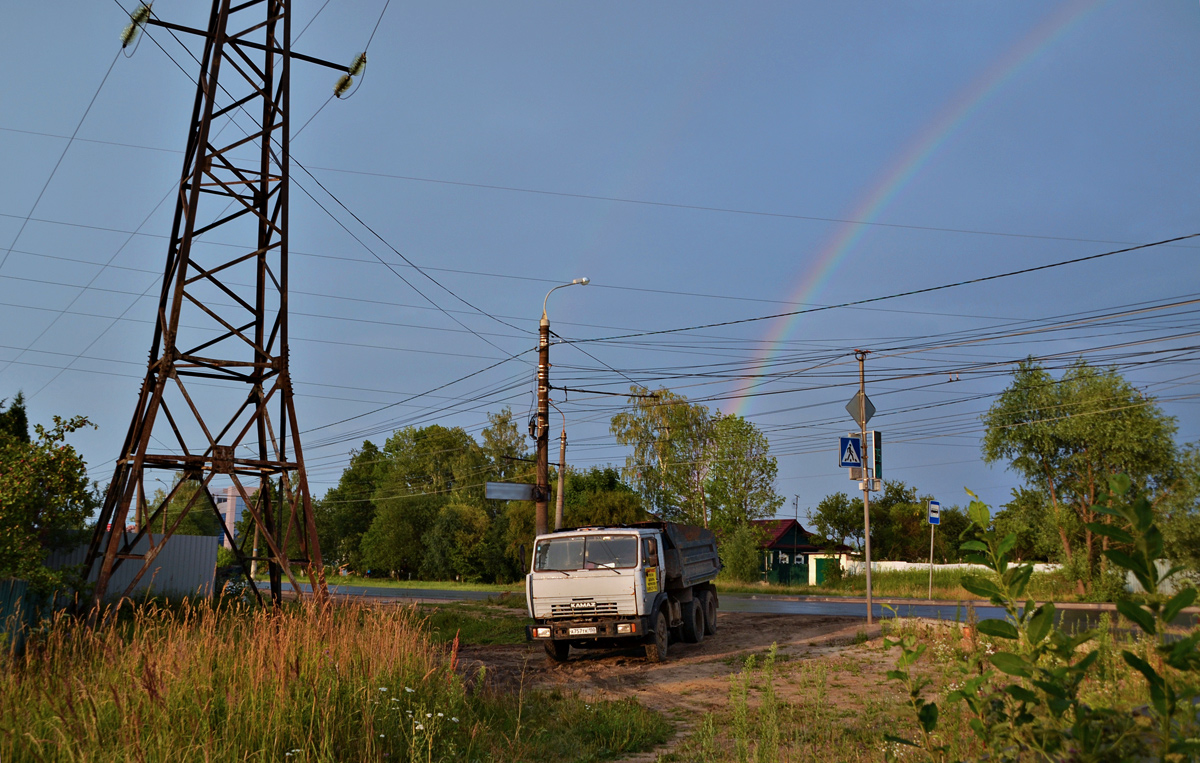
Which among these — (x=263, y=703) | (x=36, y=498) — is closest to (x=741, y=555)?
(x=36, y=498)

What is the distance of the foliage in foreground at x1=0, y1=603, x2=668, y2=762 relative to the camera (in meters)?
4.93

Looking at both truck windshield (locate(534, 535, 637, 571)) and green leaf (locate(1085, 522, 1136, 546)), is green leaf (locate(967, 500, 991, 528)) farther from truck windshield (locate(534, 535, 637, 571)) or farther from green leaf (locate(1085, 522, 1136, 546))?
truck windshield (locate(534, 535, 637, 571))

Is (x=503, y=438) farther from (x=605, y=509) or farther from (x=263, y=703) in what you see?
(x=263, y=703)

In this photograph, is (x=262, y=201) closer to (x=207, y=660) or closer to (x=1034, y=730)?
(x=207, y=660)

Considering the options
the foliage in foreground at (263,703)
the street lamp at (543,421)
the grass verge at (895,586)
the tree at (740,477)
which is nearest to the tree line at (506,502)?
the tree at (740,477)

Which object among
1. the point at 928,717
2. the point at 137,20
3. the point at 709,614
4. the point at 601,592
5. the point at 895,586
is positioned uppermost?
the point at 137,20

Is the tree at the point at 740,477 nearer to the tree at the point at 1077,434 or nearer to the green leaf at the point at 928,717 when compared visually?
the tree at the point at 1077,434

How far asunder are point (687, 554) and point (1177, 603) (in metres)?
16.1

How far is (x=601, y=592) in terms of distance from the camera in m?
14.1

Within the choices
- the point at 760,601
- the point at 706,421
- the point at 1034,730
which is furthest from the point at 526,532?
the point at 1034,730

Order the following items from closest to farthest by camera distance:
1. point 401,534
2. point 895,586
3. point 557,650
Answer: point 557,650 → point 895,586 → point 401,534

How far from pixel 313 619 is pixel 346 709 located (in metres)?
1.85

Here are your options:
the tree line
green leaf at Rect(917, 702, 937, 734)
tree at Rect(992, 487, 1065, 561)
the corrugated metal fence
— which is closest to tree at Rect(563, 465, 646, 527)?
the tree line

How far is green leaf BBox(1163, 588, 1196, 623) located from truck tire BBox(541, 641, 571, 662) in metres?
13.7
